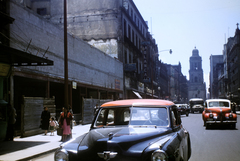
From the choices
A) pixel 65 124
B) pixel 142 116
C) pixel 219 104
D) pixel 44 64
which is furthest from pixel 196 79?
pixel 142 116

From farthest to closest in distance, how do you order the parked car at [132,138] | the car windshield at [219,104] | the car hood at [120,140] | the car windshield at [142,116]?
the car windshield at [219,104] → the car windshield at [142,116] → the car hood at [120,140] → the parked car at [132,138]

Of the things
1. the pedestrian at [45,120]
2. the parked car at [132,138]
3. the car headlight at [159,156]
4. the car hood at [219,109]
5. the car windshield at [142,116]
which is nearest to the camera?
the car headlight at [159,156]

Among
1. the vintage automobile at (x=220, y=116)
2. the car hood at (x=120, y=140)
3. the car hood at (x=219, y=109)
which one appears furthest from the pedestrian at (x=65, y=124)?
the car hood at (x=219, y=109)

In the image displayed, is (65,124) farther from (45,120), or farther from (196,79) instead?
(196,79)

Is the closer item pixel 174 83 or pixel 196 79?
pixel 174 83

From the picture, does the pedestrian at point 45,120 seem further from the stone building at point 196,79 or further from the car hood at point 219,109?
the stone building at point 196,79

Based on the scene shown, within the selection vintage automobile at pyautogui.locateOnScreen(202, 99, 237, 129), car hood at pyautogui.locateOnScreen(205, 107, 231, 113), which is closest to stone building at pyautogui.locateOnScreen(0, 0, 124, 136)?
vintage automobile at pyautogui.locateOnScreen(202, 99, 237, 129)

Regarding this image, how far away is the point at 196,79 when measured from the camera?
191 m

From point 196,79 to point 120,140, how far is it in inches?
7558

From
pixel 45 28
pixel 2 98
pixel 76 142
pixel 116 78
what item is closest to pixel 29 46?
pixel 45 28

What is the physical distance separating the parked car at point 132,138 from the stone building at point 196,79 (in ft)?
603

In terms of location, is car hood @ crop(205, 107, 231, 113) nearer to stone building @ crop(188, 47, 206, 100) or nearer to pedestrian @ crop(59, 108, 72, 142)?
→ pedestrian @ crop(59, 108, 72, 142)

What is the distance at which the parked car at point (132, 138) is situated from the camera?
4.80 meters

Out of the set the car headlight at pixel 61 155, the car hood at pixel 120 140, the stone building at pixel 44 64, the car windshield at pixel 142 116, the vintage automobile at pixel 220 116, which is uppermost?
the stone building at pixel 44 64
